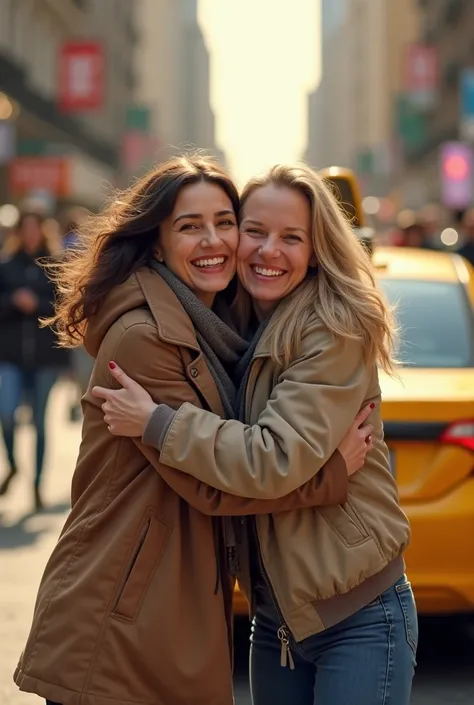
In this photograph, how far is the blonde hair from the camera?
312cm

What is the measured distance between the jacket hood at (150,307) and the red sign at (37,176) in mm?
34582

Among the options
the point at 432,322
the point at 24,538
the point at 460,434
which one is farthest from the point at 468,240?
the point at 460,434

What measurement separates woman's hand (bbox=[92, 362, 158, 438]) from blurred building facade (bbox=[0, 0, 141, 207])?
25.9 m

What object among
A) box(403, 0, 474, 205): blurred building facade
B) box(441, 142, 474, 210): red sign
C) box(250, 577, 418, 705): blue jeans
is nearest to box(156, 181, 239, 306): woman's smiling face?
box(250, 577, 418, 705): blue jeans

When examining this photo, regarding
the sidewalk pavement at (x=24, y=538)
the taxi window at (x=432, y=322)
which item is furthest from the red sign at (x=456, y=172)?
the taxi window at (x=432, y=322)

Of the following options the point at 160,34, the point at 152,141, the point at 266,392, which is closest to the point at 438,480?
the point at 266,392

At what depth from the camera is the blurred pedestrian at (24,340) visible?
1046 cm

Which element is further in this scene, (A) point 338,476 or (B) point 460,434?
(B) point 460,434

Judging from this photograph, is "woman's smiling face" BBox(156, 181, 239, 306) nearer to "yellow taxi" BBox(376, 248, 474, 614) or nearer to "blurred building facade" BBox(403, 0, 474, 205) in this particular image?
"yellow taxi" BBox(376, 248, 474, 614)

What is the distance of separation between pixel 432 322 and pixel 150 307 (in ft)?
11.6

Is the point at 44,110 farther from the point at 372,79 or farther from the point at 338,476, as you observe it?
the point at 372,79

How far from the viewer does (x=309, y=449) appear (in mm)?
3010

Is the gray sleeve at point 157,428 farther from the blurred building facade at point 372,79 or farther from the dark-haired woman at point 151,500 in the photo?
the blurred building facade at point 372,79

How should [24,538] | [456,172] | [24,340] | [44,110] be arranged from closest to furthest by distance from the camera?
[24,538], [24,340], [456,172], [44,110]
